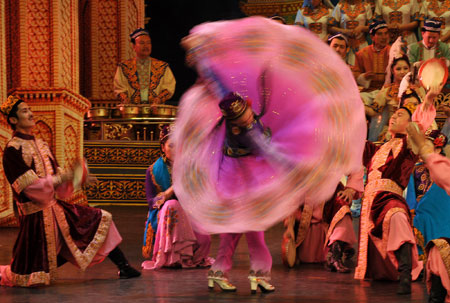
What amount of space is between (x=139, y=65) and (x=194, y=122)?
6.01 meters

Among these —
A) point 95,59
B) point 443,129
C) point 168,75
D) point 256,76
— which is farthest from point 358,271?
point 95,59

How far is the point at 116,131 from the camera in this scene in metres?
11.4

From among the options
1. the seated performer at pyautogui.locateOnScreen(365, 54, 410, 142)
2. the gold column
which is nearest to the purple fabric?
the gold column

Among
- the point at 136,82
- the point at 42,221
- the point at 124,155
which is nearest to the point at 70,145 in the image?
the point at 124,155

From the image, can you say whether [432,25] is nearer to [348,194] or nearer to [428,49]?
[428,49]

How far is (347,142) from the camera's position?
5.10m

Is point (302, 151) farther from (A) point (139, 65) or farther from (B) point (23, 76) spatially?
(A) point (139, 65)

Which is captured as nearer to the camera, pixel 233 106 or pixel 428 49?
pixel 233 106

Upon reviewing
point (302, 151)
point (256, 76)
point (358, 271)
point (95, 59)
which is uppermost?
point (95, 59)

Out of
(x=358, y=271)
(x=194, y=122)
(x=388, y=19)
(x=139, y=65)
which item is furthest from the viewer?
(x=388, y=19)

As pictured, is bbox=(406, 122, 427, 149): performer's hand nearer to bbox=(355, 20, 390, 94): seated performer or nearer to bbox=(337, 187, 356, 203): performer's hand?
bbox=(337, 187, 356, 203): performer's hand

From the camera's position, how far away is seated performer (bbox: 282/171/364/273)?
6379 millimetres

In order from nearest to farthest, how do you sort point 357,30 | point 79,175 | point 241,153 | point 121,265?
1. point 241,153
2. point 79,175
3. point 121,265
4. point 357,30

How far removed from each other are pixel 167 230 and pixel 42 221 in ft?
3.62
